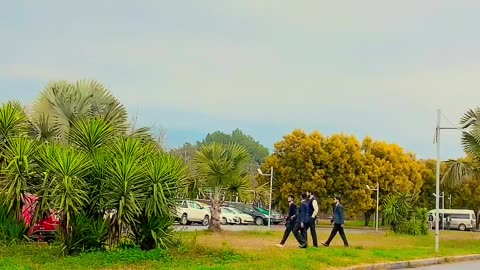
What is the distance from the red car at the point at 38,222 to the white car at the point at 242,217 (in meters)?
29.8

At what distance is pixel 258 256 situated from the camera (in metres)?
15.5

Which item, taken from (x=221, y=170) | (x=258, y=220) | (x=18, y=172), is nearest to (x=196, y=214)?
(x=258, y=220)

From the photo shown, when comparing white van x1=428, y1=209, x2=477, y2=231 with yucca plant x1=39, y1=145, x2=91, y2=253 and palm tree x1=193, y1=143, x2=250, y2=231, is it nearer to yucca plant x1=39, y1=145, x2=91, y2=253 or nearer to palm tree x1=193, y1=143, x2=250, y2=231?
palm tree x1=193, y1=143, x2=250, y2=231

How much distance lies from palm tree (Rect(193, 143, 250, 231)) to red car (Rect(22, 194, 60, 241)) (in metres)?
10.6

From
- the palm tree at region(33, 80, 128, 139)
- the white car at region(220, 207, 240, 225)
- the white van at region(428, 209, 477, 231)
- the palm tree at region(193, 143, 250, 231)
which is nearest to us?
the palm tree at region(33, 80, 128, 139)

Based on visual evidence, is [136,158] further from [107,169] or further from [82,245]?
[82,245]

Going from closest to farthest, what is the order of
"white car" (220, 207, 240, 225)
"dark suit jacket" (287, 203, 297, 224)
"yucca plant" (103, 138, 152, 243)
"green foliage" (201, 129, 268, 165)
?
1. "yucca plant" (103, 138, 152, 243)
2. "dark suit jacket" (287, 203, 297, 224)
3. "white car" (220, 207, 240, 225)
4. "green foliage" (201, 129, 268, 165)

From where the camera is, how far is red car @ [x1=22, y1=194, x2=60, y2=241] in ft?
49.0

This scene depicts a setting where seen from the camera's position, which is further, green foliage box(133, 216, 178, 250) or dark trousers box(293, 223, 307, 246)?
dark trousers box(293, 223, 307, 246)

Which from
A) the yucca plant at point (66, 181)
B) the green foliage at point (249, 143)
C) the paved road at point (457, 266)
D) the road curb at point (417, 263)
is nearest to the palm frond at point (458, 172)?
the road curb at point (417, 263)

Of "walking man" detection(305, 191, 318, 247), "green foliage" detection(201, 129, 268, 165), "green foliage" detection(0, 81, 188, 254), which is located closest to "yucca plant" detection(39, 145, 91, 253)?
"green foliage" detection(0, 81, 188, 254)

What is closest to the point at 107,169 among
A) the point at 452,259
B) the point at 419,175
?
the point at 452,259

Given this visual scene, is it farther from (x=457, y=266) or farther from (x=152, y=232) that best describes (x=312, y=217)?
(x=152, y=232)

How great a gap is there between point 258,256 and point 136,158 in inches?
150
